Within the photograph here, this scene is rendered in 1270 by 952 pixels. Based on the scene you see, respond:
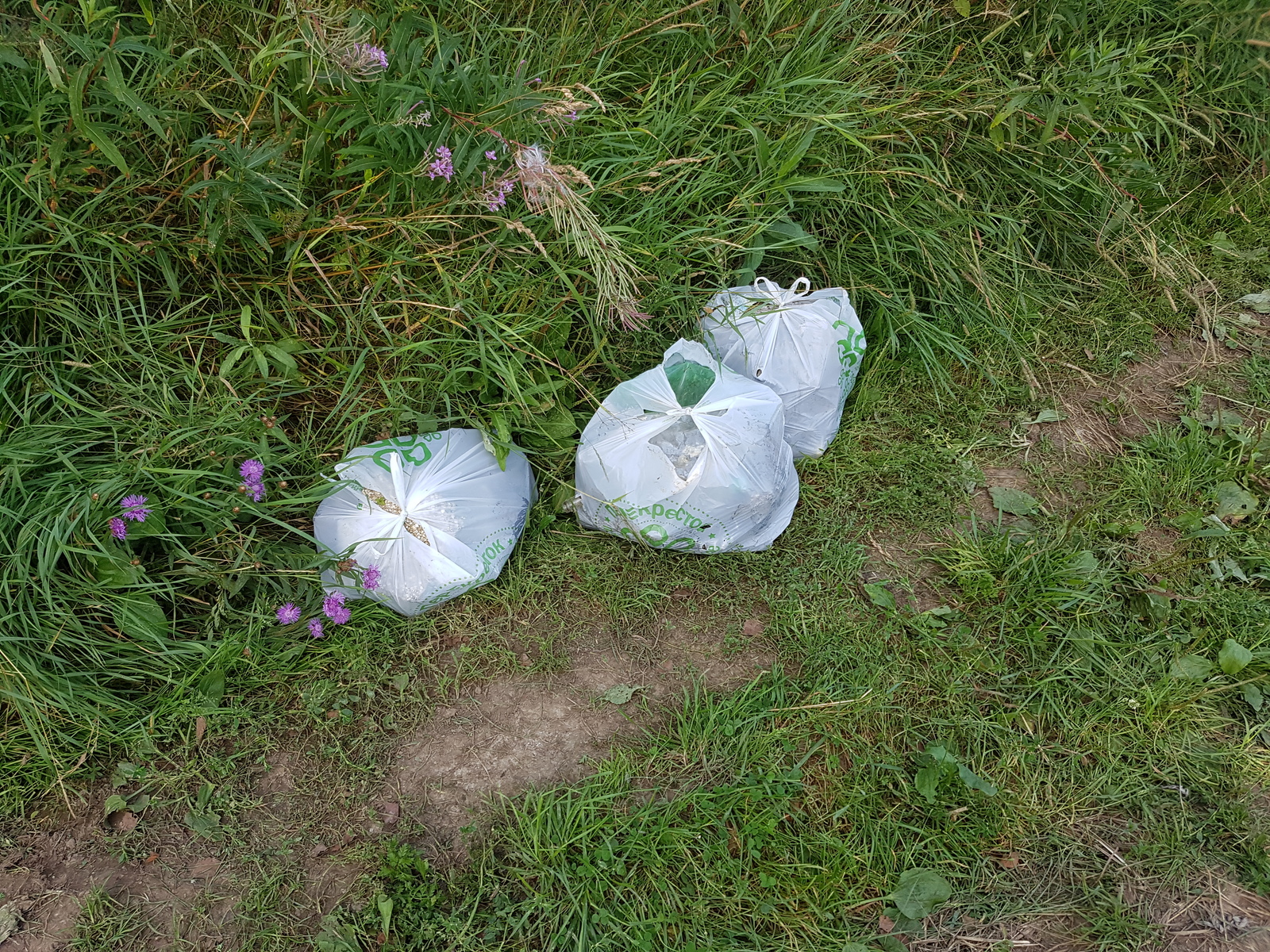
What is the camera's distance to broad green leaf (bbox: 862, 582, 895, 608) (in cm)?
207

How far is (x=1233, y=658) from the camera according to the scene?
198 centimetres

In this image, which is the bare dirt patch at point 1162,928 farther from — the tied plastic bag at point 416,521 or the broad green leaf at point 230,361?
the broad green leaf at point 230,361

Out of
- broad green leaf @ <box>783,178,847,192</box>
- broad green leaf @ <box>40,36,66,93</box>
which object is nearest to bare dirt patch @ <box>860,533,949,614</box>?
broad green leaf @ <box>783,178,847,192</box>

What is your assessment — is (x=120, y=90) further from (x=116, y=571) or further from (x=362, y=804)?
(x=362, y=804)

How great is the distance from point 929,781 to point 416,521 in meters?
1.23

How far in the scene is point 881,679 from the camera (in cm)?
194

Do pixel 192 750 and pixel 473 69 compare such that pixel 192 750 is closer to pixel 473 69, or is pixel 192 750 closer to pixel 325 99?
pixel 325 99

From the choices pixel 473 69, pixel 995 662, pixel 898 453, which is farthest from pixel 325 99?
pixel 995 662

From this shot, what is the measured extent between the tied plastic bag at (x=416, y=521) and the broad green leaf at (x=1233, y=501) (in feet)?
6.14

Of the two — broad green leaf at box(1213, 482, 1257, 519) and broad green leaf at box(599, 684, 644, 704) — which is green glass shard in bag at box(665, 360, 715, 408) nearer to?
broad green leaf at box(599, 684, 644, 704)

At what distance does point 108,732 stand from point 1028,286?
2737 mm

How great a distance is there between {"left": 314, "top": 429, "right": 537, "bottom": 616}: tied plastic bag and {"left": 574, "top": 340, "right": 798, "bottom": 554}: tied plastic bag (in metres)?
0.26

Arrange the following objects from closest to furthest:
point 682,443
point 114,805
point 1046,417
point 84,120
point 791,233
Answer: point 84,120 < point 114,805 < point 682,443 < point 791,233 < point 1046,417

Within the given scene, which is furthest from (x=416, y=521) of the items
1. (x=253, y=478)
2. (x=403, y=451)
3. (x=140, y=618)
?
(x=140, y=618)
